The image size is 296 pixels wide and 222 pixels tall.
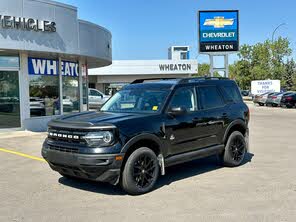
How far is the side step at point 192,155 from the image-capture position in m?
6.67

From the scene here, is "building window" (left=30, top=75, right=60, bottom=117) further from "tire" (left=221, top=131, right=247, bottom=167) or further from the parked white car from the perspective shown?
the parked white car

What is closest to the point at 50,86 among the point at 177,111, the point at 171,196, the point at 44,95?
the point at 44,95

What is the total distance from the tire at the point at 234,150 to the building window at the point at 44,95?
901cm

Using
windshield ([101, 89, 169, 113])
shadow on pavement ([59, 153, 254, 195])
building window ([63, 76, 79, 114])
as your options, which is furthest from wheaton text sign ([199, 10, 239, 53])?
windshield ([101, 89, 169, 113])

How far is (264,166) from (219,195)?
2.65m

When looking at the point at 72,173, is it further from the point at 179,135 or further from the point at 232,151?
the point at 232,151

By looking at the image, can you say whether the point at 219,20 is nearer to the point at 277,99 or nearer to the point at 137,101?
the point at 137,101

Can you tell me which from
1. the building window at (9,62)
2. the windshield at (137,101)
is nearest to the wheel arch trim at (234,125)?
the windshield at (137,101)

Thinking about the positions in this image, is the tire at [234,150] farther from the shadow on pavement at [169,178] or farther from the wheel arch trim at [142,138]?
the wheel arch trim at [142,138]

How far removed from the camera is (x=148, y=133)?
6199mm

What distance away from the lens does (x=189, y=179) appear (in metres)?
7.09

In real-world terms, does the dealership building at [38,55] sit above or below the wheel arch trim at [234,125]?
A: above

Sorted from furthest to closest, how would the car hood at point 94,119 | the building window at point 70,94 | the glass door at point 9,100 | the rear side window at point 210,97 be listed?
the building window at point 70,94 → the glass door at point 9,100 → the rear side window at point 210,97 → the car hood at point 94,119

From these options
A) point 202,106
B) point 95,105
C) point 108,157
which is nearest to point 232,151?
point 202,106
